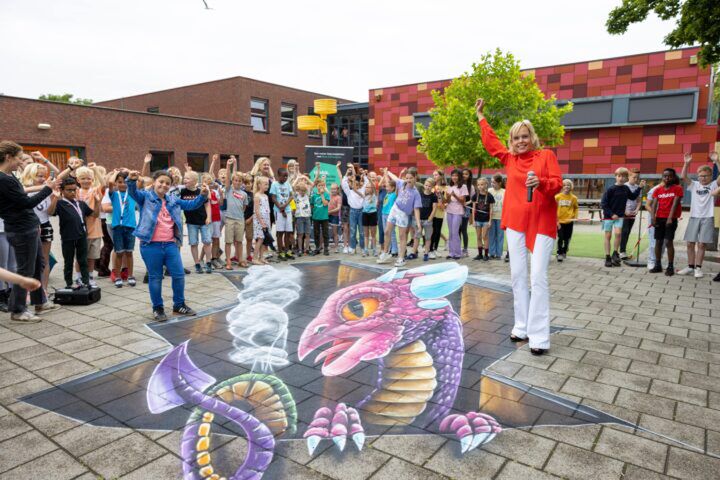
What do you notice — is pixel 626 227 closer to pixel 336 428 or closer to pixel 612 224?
pixel 612 224

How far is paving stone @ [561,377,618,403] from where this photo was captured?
3420mm

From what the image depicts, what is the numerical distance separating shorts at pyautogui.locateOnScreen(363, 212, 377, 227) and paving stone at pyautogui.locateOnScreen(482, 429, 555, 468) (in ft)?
24.8

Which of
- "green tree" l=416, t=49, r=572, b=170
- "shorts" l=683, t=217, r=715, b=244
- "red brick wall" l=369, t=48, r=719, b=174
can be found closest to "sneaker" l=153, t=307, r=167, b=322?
"shorts" l=683, t=217, r=715, b=244

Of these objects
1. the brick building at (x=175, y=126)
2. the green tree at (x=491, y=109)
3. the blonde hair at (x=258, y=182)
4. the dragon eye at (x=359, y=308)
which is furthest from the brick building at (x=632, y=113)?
the dragon eye at (x=359, y=308)

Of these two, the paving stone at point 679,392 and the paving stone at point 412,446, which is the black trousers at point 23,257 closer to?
the paving stone at point 412,446

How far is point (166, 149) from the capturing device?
83.5ft

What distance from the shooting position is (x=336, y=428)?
297 centimetres

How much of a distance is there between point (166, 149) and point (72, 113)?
16.7ft

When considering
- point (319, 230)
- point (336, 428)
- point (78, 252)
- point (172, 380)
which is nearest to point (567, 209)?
point (319, 230)

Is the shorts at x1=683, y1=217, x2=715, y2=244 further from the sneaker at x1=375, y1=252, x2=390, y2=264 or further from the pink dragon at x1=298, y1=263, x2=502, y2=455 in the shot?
the sneaker at x1=375, y1=252, x2=390, y2=264

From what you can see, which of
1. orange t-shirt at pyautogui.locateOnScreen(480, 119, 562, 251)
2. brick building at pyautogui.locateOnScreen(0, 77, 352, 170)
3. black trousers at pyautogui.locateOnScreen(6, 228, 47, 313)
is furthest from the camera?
brick building at pyautogui.locateOnScreen(0, 77, 352, 170)

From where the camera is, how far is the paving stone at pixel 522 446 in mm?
2609

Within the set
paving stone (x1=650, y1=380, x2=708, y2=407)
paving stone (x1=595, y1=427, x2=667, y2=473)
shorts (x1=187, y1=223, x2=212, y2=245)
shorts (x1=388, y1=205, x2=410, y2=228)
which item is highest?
shorts (x1=388, y1=205, x2=410, y2=228)

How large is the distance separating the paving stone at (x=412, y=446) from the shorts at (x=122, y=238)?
240 inches
